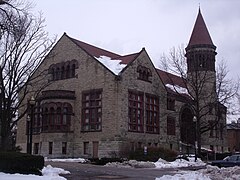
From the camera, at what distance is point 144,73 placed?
50.3 metres

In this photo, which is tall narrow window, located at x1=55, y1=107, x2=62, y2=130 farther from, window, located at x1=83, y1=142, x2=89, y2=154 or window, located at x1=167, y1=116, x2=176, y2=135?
window, located at x1=167, y1=116, x2=176, y2=135

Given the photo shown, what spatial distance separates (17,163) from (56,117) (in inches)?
1084

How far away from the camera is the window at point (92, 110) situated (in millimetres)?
46656

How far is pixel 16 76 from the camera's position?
89.7ft

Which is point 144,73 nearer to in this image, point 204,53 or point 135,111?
point 135,111

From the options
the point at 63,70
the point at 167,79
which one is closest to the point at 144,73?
the point at 63,70

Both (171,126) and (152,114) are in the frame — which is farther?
(171,126)

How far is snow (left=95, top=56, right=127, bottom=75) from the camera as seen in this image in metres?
46.7

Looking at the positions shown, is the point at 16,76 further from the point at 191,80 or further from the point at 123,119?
the point at 191,80

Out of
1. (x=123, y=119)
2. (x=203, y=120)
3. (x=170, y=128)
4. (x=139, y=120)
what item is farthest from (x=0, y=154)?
(x=203, y=120)

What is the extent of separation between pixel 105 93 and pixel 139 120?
18.3ft

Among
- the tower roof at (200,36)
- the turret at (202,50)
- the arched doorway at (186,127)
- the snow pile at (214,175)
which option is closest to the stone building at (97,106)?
the arched doorway at (186,127)

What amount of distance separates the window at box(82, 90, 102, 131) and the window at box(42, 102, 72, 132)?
1.93 metres

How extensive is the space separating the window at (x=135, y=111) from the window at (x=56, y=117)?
7.28 metres
